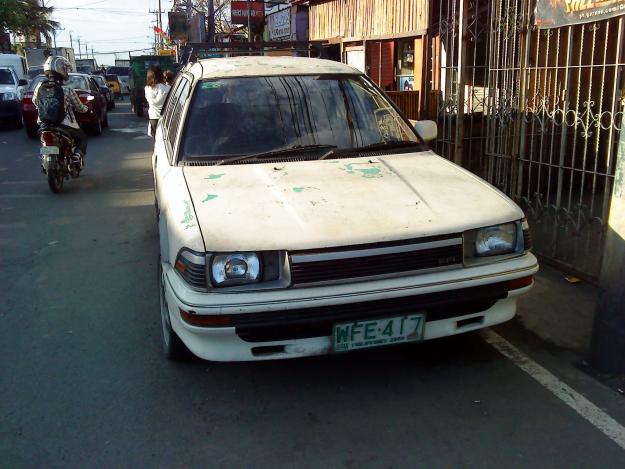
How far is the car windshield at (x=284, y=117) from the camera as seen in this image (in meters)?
4.11

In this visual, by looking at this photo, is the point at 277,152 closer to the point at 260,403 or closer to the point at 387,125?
the point at 387,125

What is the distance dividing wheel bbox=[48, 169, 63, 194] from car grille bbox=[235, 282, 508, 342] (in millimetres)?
6651

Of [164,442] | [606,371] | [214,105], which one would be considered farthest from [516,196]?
[164,442]

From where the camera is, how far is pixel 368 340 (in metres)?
3.06

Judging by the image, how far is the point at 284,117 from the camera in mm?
4230

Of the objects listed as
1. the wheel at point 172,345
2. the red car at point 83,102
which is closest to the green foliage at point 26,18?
the red car at point 83,102

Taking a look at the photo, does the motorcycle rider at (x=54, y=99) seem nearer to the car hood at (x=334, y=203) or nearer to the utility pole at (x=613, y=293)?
the car hood at (x=334, y=203)

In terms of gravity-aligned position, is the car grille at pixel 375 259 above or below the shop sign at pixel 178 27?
below

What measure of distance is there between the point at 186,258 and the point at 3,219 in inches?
208

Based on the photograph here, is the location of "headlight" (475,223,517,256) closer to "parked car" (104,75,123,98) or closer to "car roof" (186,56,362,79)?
"car roof" (186,56,362,79)

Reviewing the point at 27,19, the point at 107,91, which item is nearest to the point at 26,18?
the point at 27,19

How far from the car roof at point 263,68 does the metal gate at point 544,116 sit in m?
1.74

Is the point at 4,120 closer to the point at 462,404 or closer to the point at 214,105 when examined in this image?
the point at 214,105

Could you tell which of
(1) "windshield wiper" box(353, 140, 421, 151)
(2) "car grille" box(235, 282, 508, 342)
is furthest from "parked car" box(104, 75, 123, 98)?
(2) "car grille" box(235, 282, 508, 342)
